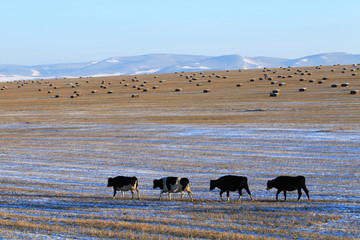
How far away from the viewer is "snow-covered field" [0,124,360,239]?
36.0 ft

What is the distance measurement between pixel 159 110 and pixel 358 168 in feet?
78.9

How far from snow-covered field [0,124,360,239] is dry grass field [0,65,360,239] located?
0.03 meters

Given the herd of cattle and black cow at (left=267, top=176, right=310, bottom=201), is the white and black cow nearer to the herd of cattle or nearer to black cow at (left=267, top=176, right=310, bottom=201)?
the herd of cattle

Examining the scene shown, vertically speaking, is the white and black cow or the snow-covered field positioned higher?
the white and black cow

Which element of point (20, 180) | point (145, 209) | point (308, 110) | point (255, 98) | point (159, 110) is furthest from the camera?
point (255, 98)

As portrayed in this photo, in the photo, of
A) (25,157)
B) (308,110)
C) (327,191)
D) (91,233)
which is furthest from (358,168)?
(308,110)

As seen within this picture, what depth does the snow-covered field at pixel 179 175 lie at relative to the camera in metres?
11.0

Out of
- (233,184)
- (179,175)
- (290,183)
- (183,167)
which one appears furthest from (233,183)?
(183,167)

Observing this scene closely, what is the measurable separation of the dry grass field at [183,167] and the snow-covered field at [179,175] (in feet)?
0.11

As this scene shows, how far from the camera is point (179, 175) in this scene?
56.9ft

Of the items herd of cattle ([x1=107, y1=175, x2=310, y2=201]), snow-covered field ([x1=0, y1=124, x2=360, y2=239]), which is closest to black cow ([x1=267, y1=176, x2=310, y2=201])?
herd of cattle ([x1=107, y1=175, x2=310, y2=201])

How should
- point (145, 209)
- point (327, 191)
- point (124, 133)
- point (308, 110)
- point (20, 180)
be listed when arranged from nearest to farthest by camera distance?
point (145, 209), point (327, 191), point (20, 180), point (124, 133), point (308, 110)

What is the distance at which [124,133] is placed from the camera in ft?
93.1

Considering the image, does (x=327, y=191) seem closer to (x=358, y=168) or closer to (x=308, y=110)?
(x=358, y=168)
